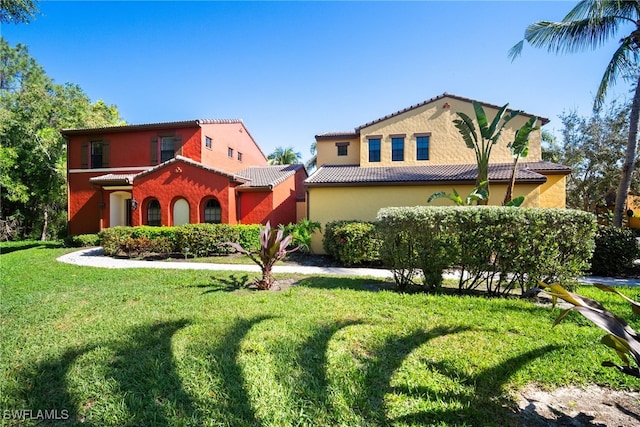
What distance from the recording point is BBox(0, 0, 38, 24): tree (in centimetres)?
809

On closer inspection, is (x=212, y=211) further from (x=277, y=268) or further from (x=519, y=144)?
(x=519, y=144)

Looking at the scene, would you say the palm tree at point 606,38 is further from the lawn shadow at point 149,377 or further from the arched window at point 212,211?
the arched window at point 212,211

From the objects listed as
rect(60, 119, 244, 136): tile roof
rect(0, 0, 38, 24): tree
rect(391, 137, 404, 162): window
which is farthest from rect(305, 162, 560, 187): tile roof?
rect(0, 0, 38, 24): tree

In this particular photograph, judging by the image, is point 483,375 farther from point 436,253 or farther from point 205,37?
point 205,37

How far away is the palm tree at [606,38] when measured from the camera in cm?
900

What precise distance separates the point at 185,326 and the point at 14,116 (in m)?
28.7

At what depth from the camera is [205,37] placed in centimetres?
998

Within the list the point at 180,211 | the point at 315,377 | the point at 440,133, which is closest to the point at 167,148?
the point at 180,211

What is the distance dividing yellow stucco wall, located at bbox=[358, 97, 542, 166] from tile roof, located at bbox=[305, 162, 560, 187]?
66 cm

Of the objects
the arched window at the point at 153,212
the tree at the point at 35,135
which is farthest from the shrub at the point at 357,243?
the tree at the point at 35,135

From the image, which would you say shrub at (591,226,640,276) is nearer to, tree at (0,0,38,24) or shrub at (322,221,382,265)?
shrub at (322,221,382,265)

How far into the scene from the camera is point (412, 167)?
1484cm

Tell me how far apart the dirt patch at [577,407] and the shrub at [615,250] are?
27.1 feet

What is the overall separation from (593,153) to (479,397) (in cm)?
2283
